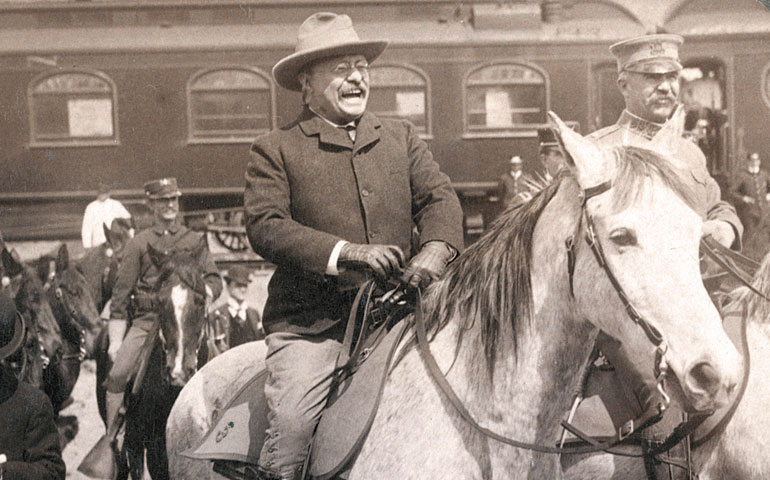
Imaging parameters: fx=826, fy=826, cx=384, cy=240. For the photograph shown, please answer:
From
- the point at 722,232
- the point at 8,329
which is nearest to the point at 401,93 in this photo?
the point at 722,232

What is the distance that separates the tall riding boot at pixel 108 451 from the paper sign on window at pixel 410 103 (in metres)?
6.00

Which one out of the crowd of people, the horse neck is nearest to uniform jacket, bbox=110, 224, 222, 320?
the crowd of people

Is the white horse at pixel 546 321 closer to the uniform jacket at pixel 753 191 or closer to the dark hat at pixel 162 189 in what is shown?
the dark hat at pixel 162 189

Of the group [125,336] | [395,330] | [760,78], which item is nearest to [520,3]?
[760,78]

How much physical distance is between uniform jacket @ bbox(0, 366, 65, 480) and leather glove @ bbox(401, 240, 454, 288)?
1.56 m

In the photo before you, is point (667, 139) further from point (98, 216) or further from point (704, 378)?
point (98, 216)

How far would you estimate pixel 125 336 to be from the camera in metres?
6.37

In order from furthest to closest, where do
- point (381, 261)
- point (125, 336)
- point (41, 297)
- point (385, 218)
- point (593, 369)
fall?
1. point (41, 297)
2. point (125, 336)
3. point (593, 369)
4. point (385, 218)
5. point (381, 261)

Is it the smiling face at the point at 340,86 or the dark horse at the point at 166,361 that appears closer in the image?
the smiling face at the point at 340,86

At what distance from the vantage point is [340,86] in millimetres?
2953

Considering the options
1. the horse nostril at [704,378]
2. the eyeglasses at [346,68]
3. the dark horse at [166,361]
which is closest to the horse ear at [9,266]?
the dark horse at [166,361]

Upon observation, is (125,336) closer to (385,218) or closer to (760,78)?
(385,218)

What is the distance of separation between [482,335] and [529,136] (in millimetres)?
8915

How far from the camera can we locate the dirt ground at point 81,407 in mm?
7160
